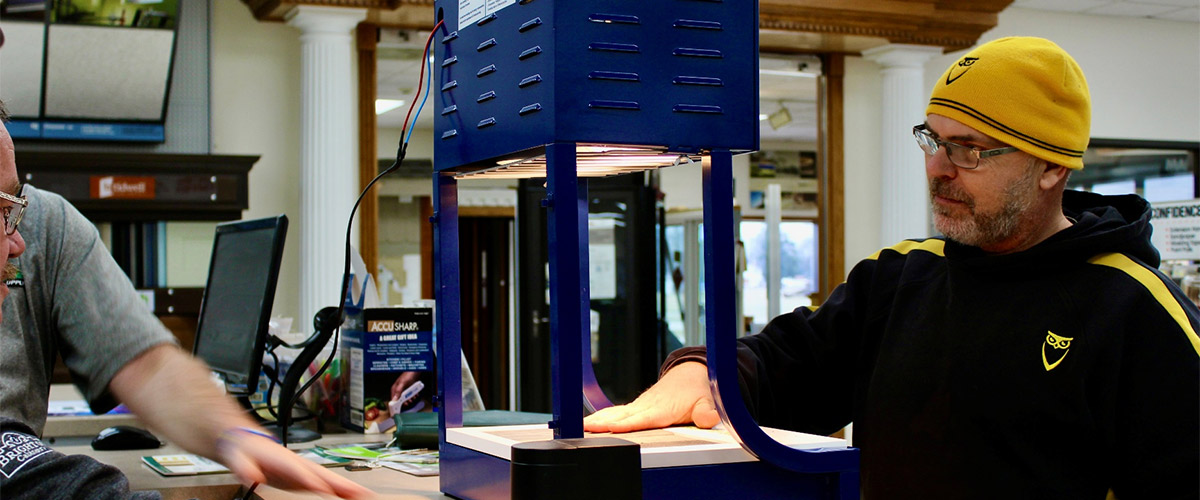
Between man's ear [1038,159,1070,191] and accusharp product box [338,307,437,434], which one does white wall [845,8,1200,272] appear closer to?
accusharp product box [338,307,437,434]

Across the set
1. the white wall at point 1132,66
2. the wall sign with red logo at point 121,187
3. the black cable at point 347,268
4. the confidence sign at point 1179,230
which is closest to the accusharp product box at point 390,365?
the black cable at point 347,268

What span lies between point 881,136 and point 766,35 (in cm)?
125

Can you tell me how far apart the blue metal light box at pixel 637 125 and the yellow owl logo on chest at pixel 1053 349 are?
18.7 inches

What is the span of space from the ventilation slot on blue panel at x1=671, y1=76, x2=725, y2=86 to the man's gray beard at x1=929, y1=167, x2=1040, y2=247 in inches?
24.8

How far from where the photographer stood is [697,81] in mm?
1089

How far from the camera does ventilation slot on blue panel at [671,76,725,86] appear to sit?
1083mm

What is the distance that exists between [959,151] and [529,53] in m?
0.76

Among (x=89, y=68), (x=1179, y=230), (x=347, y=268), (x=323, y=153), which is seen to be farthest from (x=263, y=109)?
→ (x=1179, y=230)

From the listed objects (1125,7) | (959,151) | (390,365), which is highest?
(1125,7)

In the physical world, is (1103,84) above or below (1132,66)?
below

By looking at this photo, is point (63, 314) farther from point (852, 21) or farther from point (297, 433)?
point (852, 21)

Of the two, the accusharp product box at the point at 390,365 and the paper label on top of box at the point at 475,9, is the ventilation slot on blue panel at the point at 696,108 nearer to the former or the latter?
the paper label on top of box at the point at 475,9

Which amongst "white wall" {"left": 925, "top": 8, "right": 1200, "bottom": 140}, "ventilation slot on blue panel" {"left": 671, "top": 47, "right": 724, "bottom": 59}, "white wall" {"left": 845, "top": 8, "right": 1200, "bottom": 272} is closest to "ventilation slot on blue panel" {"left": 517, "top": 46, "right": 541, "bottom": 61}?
"ventilation slot on blue panel" {"left": 671, "top": 47, "right": 724, "bottom": 59}

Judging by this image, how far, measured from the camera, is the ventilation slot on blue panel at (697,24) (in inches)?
42.9
